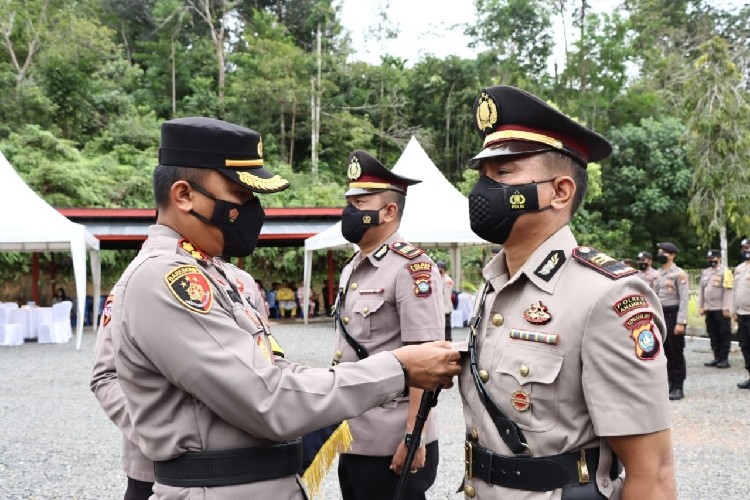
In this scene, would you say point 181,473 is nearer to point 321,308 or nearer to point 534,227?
point 534,227

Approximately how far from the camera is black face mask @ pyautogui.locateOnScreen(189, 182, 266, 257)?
6.48ft

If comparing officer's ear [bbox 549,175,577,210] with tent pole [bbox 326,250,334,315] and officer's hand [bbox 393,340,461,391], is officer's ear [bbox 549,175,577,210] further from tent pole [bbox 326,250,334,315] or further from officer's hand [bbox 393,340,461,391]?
tent pole [bbox 326,250,334,315]

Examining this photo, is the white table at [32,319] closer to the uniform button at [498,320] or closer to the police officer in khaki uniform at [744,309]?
the police officer in khaki uniform at [744,309]

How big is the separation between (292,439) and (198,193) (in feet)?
2.55

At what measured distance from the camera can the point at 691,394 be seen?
27.9 ft

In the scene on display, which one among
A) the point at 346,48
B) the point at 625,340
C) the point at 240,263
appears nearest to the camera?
the point at 625,340

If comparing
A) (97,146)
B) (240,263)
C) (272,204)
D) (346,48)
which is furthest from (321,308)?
(346,48)

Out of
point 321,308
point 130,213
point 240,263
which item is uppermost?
point 130,213

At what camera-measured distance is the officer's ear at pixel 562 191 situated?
1.93 metres

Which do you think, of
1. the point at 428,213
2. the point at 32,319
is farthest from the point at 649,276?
the point at 32,319

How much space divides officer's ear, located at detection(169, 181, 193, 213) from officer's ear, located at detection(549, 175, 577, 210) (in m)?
1.08

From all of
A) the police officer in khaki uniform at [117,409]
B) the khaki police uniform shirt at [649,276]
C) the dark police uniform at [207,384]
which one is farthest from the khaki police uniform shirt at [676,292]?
the dark police uniform at [207,384]

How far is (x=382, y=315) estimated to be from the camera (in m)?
3.23

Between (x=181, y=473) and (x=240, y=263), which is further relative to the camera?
(x=240, y=263)
